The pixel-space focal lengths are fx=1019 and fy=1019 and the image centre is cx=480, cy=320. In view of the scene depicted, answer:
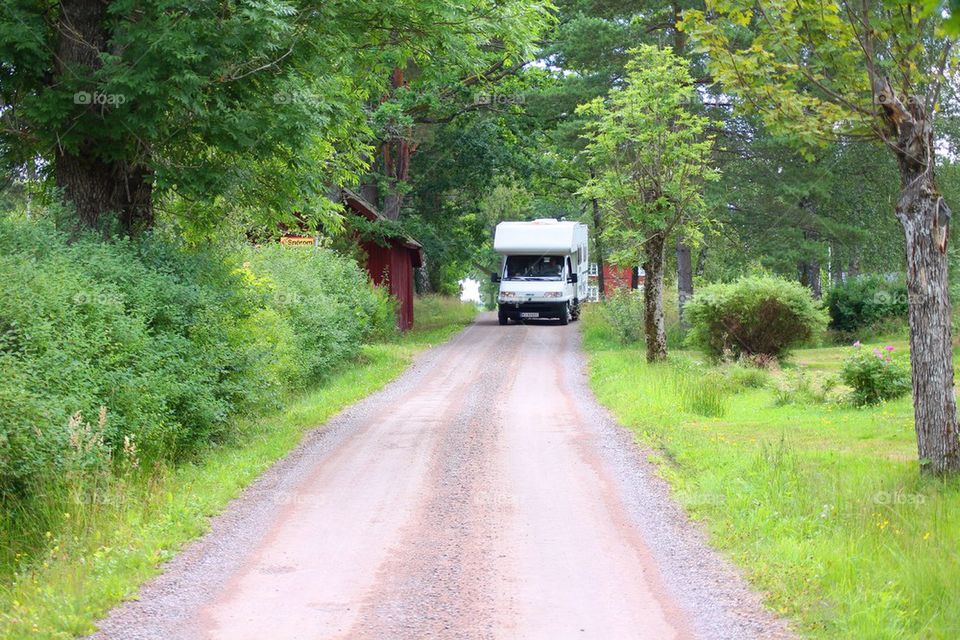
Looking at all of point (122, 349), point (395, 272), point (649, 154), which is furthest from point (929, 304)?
point (395, 272)

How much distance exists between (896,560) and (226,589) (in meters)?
4.60

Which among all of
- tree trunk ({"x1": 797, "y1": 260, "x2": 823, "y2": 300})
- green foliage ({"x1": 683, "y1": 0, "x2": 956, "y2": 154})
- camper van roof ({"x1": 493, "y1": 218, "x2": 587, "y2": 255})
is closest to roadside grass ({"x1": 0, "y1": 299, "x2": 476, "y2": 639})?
green foliage ({"x1": 683, "y1": 0, "x2": 956, "y2": 154})

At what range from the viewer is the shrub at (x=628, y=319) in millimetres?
29609

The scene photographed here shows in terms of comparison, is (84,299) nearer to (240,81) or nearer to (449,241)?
(240,81)

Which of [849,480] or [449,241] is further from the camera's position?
[449,241]

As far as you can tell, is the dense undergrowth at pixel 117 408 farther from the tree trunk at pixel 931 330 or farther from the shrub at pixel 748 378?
the shrub at pixel 748 378

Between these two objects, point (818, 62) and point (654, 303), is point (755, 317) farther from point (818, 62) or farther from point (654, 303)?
point (818, 62)

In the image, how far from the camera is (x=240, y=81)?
13.1 m

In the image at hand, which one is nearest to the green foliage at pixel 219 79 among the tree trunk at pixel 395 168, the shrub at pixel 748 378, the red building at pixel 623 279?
the shrub at pixel 748 378

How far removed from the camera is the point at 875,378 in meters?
15.4

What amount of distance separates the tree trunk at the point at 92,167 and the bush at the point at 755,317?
12.7 metres

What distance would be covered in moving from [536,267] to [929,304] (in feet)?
94.7

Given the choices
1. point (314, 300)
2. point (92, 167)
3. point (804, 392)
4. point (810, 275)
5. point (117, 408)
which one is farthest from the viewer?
point (810, 275)

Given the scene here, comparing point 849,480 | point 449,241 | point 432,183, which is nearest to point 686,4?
point 432,183
